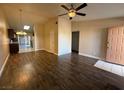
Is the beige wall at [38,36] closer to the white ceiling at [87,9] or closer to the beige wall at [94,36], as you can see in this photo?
the white ceiling at [87,9]

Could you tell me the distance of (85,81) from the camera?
2.89 meters

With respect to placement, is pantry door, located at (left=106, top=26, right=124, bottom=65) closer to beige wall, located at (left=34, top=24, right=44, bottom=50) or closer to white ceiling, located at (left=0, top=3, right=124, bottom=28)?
white ceiling, located at (left=0, top=3, right=124, bottom=28)

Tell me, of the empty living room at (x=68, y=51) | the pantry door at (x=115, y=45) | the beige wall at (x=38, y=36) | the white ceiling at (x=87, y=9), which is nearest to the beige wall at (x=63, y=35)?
the empty living room at (x=68, y=51)

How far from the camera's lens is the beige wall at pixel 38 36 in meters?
9.01

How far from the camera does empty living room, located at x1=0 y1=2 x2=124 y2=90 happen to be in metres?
2.85

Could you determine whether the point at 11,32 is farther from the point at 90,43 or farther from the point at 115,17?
the point at 115,17

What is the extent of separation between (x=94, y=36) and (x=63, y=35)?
2.13 metres

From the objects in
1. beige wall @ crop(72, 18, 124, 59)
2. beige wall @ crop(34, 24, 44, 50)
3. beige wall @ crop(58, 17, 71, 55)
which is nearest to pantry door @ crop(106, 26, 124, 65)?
beige wall @ crop(72, 18, 124, 59)

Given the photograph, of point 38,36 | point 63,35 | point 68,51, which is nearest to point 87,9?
point 63,35

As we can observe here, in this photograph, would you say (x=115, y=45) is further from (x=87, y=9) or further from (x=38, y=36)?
(x=38, y=36)

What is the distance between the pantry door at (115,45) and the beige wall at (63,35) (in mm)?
2975

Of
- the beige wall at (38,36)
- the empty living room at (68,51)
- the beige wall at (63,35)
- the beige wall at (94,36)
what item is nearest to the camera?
the empty living room at (68,51)

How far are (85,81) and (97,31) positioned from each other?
13.3 ft

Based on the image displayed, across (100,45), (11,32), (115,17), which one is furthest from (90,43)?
(11,32)
